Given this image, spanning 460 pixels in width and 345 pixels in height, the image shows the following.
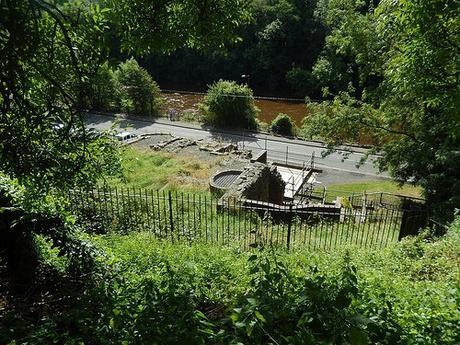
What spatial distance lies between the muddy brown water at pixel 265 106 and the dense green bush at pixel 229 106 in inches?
286

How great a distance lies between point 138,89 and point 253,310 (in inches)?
1470

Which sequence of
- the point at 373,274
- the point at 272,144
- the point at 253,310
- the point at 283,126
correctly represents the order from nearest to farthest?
the point at 253,310 < the point at 373,274 < the point at 272,144 < the point at 283,126

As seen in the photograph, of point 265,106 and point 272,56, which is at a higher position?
point 272,56

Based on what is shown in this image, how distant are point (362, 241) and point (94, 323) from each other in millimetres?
9170

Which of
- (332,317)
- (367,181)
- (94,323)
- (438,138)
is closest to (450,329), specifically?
(332,317)

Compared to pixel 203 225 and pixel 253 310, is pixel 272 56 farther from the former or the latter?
pixel 253 310

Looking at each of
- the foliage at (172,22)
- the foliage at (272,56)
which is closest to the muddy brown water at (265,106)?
the foliage at (272,56)

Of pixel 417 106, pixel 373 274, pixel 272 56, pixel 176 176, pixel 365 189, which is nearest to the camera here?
pixel 373 274

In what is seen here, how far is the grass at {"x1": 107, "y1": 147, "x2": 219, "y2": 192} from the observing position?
650 inches

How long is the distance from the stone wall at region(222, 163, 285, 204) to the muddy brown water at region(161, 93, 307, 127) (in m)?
26.1

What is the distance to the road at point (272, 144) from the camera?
28.5 metres

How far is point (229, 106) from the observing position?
115 ft

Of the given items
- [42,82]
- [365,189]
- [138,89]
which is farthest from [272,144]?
[42,82]

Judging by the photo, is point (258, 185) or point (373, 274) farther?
point (258, 185)
